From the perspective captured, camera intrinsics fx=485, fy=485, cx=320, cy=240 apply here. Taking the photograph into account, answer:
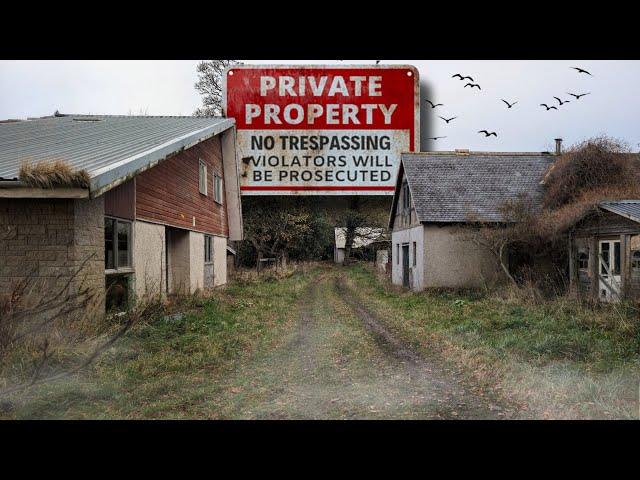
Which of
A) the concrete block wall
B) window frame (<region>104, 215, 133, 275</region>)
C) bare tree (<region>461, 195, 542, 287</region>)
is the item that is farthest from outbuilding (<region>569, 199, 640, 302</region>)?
window frame (<region>104, 215, 133, 275</region>)

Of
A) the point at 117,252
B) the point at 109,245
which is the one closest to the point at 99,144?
the point at 109,245

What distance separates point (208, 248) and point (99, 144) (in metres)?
8.59

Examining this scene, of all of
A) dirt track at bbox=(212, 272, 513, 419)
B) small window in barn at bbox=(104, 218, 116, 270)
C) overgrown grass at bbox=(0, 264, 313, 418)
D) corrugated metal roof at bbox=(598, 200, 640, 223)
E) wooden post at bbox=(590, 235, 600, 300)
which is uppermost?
corrugated metal roof at bbox=(598, 200, 640, 223)

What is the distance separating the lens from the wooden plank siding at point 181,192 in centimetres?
1099

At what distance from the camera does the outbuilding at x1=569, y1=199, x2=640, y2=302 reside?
13.4 m

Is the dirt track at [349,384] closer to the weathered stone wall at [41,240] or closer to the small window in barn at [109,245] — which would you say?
the weathered stone wall at [41,240]

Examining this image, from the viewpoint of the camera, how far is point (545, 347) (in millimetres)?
7988

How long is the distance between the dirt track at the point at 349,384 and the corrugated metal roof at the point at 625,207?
25.3ft

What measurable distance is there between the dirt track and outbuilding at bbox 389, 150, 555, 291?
9636 millimetres

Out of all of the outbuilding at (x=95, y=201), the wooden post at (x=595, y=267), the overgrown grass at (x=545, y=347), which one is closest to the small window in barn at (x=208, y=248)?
the outbuilding at (x=95, y=201)

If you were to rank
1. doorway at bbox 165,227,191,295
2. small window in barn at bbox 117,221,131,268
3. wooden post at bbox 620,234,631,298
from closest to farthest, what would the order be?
1. small window in barn at bbox 117,221,131,268
2. wooden post at bbox 620,234,631,298
3. doorway at bbox 165,227,191,295

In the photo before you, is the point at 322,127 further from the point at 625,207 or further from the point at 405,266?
the point at 405,266

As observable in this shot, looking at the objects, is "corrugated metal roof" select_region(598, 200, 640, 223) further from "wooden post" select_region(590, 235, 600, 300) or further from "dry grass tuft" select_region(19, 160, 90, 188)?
"dry grass tuft" select_region(19, 160, 90, 188)

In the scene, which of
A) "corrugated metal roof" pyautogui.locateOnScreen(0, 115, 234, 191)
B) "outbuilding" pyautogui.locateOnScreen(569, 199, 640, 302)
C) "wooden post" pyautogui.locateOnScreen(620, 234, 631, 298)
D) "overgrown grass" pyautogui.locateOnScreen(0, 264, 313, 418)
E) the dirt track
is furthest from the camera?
"wooden post" pyautogui.locateOnScreen(620, 234, 631, 298)
